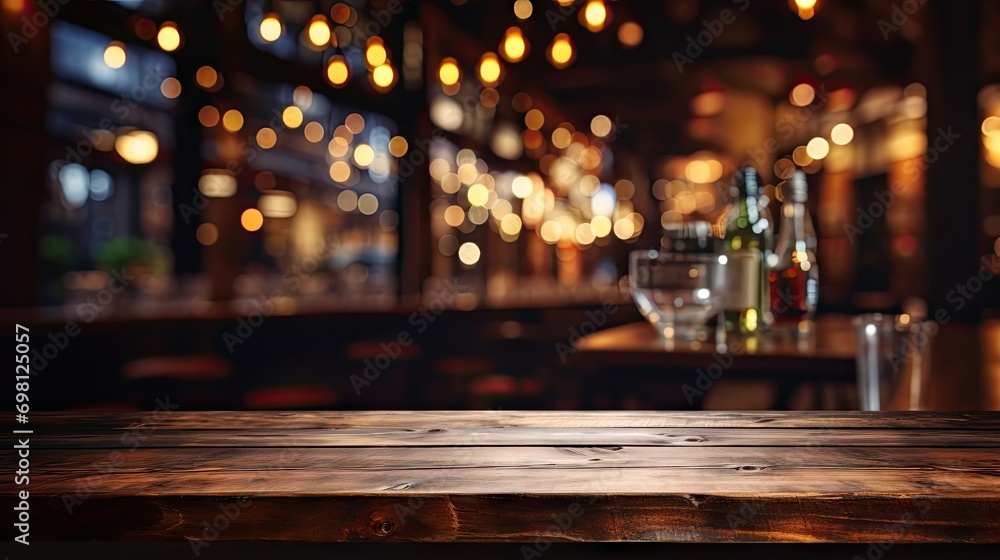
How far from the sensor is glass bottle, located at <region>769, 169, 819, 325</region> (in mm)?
1959

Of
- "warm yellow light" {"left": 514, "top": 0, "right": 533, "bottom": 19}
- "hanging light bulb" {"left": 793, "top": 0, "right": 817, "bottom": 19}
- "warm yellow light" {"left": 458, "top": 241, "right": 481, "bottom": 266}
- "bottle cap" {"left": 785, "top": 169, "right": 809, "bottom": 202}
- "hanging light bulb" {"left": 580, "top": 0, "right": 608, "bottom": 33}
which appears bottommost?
"bottle cap" {"left": 785, "top": 169, "right": 809, "bottom": 202}

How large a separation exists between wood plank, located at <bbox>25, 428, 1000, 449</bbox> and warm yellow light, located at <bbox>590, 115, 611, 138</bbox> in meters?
9.65

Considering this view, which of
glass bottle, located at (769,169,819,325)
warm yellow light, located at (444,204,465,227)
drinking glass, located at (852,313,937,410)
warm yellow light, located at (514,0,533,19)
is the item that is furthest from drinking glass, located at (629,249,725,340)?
warm yellow light, located at (444,204,465,227)

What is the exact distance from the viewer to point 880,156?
30.1 feet

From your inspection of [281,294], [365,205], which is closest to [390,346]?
[281,294]

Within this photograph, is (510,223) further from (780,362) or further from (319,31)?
(780,362)

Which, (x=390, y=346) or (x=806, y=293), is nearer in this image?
(x=806, y=293)

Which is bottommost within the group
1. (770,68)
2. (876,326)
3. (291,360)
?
(291,360)

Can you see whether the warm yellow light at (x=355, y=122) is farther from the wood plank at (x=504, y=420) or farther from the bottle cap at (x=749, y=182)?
the wood plank at (x=504, y=420)

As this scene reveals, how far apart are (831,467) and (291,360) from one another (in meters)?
4.39

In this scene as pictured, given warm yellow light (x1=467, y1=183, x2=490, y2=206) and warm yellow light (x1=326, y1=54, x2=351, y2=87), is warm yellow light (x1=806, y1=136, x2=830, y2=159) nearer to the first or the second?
warm yellow light (x1=467, y1=183, x2=490, y2=206)

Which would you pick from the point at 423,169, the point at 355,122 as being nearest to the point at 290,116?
the point at 423,169

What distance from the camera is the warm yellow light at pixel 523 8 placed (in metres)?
5.71

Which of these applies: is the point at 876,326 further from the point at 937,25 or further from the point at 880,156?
the point at 880,156
